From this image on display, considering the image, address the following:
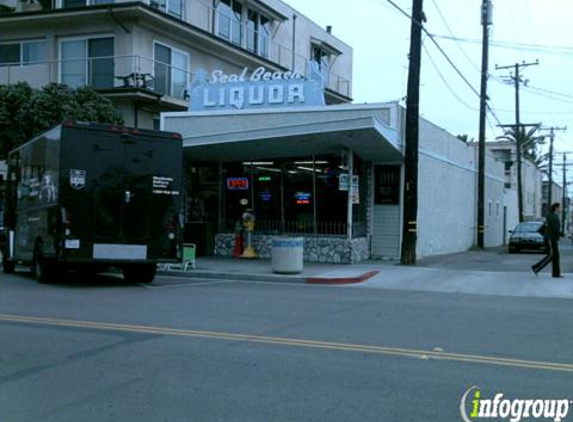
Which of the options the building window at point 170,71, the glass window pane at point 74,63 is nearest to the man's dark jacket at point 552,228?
the building window at point 170,71

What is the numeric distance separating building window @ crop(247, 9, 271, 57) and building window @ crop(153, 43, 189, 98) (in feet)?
20.4

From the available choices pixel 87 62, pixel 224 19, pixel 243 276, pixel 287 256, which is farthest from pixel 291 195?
pixel 224 19

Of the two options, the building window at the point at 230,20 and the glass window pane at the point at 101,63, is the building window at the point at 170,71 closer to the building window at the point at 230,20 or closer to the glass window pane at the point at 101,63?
the glass window pane at the point at 101,63

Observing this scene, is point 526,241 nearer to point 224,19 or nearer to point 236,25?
point 236,25

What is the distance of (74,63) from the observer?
2831cm

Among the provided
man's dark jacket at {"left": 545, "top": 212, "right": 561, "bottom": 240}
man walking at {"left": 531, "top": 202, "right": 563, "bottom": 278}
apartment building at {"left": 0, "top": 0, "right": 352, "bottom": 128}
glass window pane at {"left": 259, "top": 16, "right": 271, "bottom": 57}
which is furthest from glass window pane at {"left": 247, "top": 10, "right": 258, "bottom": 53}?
man's dark jacket at {"left": 545, "top": 212, "right": 561, "bottom": 240}

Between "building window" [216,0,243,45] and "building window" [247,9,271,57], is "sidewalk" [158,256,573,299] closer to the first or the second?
"building window" [216,0,243,45]

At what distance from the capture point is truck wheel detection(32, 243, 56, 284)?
15.2 m

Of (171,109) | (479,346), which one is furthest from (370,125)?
(171,109)

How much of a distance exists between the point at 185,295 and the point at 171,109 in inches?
642

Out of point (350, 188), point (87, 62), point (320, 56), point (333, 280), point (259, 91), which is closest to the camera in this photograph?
point (333, 280)

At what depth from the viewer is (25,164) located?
17.3 metres

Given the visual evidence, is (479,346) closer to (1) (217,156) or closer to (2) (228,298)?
(2) (228,298)

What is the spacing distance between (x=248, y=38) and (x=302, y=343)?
1119 inches
